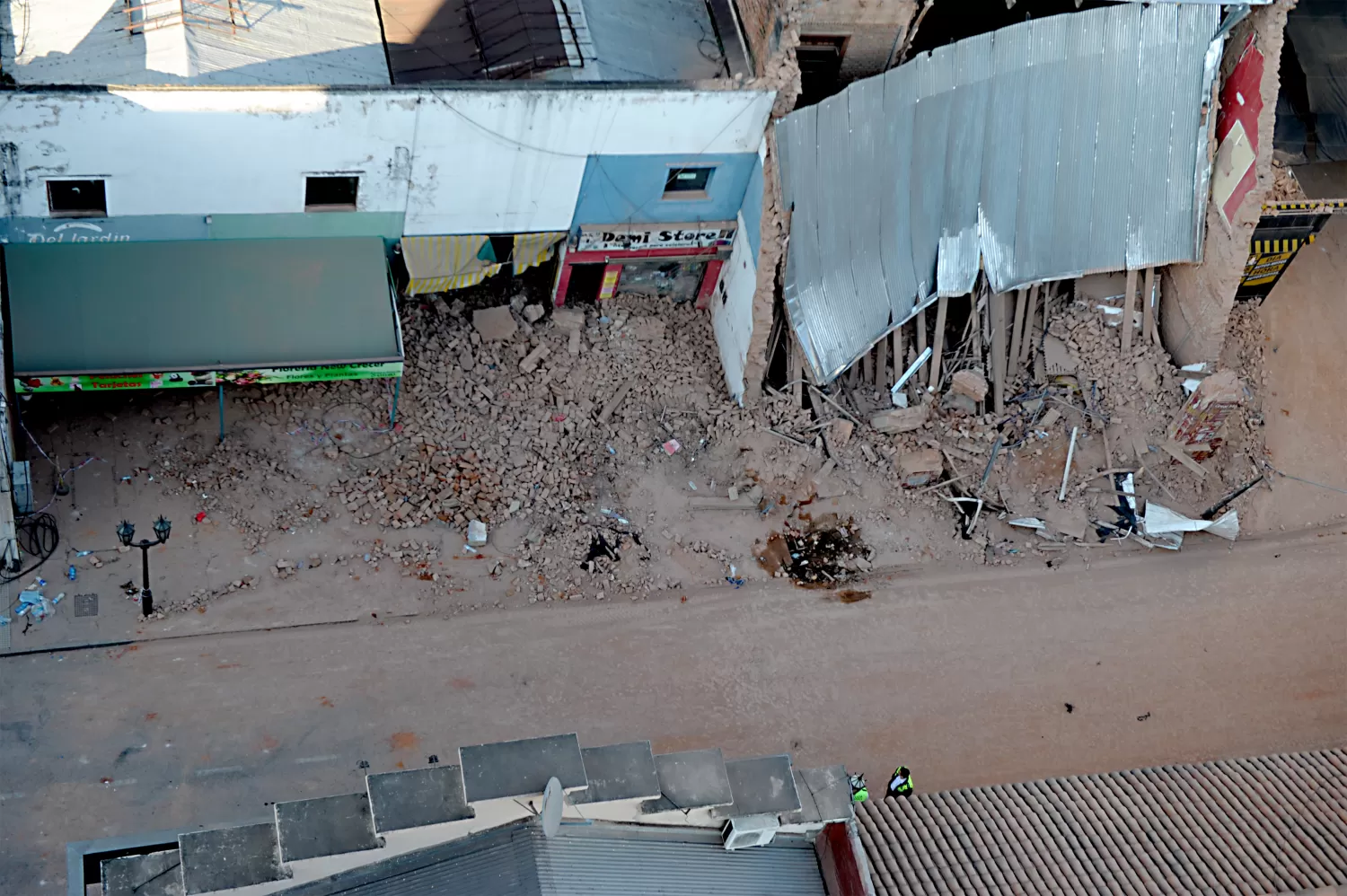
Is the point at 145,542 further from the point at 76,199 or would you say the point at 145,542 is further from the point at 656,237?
the point at 656,237

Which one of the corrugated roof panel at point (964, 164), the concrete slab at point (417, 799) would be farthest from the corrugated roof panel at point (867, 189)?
the concrete slab at point (417, 799)

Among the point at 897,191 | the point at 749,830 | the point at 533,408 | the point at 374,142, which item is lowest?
→ the point at 749,830

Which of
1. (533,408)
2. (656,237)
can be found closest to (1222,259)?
(656,237)

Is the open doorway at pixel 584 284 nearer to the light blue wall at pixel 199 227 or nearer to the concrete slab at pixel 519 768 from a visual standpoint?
the light blue wall at pixel 199 227

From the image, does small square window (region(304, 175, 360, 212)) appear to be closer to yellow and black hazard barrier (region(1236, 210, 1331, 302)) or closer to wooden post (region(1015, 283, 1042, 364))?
wooden post (region(1015, 283, 1042, 364))

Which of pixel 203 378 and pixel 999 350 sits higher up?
pixel 203 378

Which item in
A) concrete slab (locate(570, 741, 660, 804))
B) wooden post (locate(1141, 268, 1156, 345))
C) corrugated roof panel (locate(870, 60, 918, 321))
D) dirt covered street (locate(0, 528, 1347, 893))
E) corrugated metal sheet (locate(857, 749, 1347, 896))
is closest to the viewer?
concrete slab (locate(570, 741, 660, 804))

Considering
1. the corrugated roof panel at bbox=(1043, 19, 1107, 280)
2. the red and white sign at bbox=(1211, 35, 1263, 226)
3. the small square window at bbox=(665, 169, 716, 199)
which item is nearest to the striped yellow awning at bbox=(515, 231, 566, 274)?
the small square window at bbox=(665, 169, 716, 199)

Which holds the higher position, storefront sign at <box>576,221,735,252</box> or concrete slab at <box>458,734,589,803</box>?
storefront sign at <box>576,221,735,252</box>
